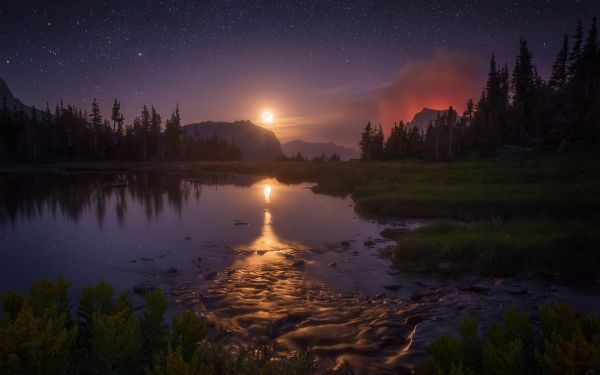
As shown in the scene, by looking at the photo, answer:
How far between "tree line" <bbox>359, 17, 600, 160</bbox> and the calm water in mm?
59229

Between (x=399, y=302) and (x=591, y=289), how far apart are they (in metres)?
6.62

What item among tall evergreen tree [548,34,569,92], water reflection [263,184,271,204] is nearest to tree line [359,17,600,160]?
tall evergreen tree [548,34,569,92]

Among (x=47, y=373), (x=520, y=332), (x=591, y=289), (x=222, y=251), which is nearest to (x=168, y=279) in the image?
(x=222, y=251)

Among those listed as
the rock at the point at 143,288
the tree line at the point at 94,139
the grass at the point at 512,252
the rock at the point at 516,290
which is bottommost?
the rock at the point at 516,290

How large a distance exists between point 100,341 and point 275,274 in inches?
437

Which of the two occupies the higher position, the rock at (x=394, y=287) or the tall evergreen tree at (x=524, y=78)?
the tall evergreen tree at (x=524, y=78)

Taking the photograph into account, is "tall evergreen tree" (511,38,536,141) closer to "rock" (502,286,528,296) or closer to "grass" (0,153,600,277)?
"grass" (0,153,600,277)

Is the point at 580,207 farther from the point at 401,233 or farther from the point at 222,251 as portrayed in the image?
the point at 222,251

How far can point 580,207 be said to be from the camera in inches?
890

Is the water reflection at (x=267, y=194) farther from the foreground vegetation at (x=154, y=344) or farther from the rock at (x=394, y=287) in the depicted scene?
the foreground vegetation at (x=154, y=344)

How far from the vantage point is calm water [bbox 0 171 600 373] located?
9875 mm

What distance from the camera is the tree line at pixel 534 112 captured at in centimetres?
6856

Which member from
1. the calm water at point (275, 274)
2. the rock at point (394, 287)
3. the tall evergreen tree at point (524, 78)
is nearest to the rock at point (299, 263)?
the calm water at point (275, 274)

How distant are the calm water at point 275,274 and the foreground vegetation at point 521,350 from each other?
379 centimetres
